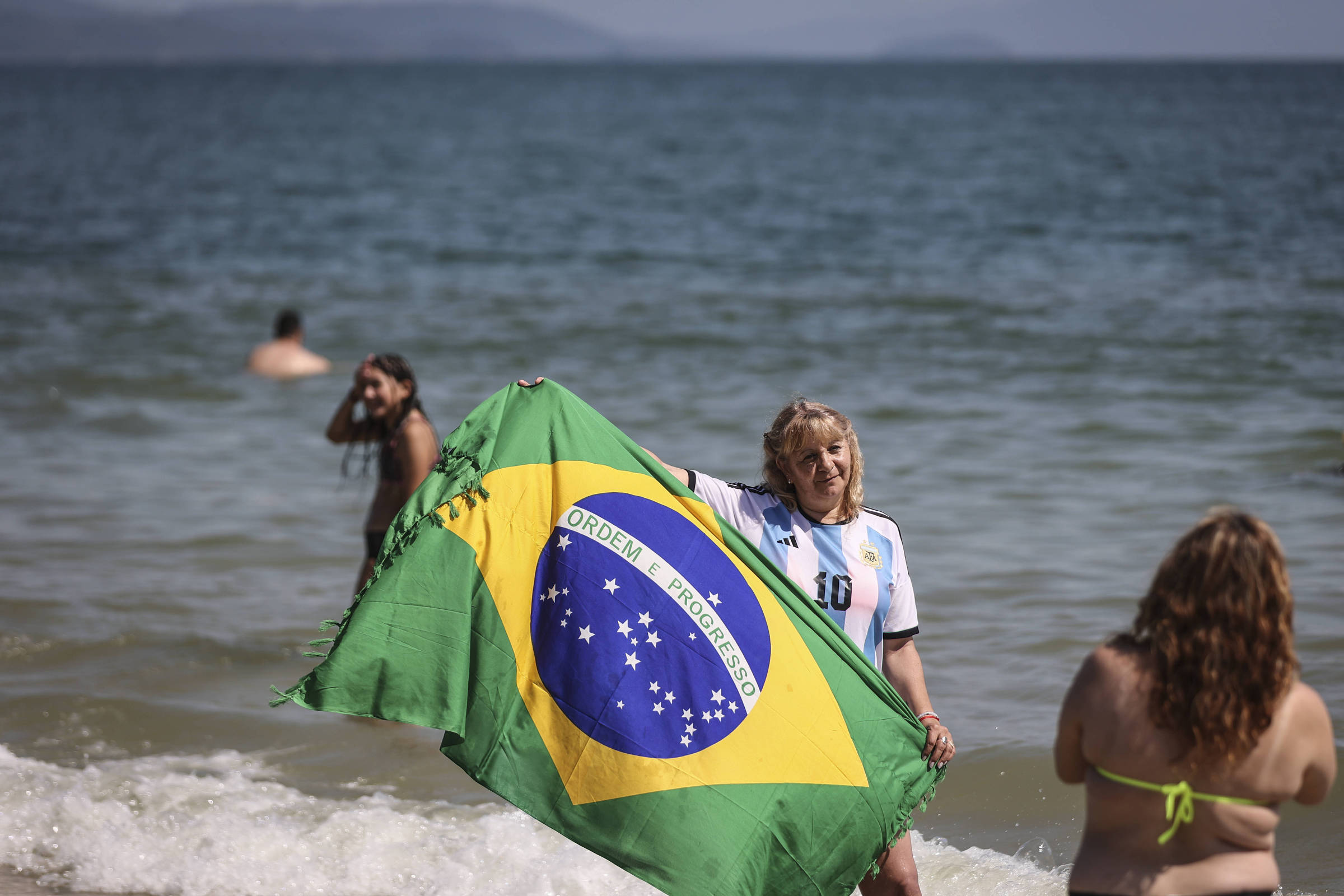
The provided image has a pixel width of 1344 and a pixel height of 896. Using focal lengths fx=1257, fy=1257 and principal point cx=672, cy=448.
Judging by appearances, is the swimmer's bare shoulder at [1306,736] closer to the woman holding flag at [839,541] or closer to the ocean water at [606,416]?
the woman holding flag at [839,541]

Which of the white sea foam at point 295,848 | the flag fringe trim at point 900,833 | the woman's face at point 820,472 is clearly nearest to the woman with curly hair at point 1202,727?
the flag fringe trim at point 900,833

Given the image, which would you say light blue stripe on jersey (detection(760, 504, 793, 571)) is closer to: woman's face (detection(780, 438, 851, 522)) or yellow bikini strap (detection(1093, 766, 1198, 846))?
woman's face (detection(780, 438, 851, 522))

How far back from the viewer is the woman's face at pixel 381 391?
229 inches

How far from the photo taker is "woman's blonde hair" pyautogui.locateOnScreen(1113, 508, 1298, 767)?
7.95ft

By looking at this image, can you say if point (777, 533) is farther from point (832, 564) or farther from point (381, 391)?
point (381, 391)

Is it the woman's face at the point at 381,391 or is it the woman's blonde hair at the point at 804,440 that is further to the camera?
the woman's face at the point at 381,391

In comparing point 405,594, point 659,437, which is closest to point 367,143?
point 659,437

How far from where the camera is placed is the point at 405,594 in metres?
3.38

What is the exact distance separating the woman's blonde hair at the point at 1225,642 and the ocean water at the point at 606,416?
88.1 inches

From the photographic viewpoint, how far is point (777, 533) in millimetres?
3652

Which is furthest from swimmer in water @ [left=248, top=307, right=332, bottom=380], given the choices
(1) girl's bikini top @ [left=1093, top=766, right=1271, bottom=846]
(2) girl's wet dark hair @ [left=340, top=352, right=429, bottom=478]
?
(1) girl's bikini top @ [left=1093, top=766, right=1271, bottom=846]

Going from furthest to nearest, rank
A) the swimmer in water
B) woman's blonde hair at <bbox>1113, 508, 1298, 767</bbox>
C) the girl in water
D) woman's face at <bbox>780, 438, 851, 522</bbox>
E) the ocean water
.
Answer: the swimmer in water → the girl in water → the ocean water → woman's face at <bbox>780, 438, 851, 522</bbox> → woman's blonde hair at <bbox>1113, 508, 1298, 767</bbox>

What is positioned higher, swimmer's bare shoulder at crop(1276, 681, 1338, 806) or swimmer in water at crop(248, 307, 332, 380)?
swimmer's bare shoulder at crop(1276, 681, 1338, 806)

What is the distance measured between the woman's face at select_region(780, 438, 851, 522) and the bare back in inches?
44.4
